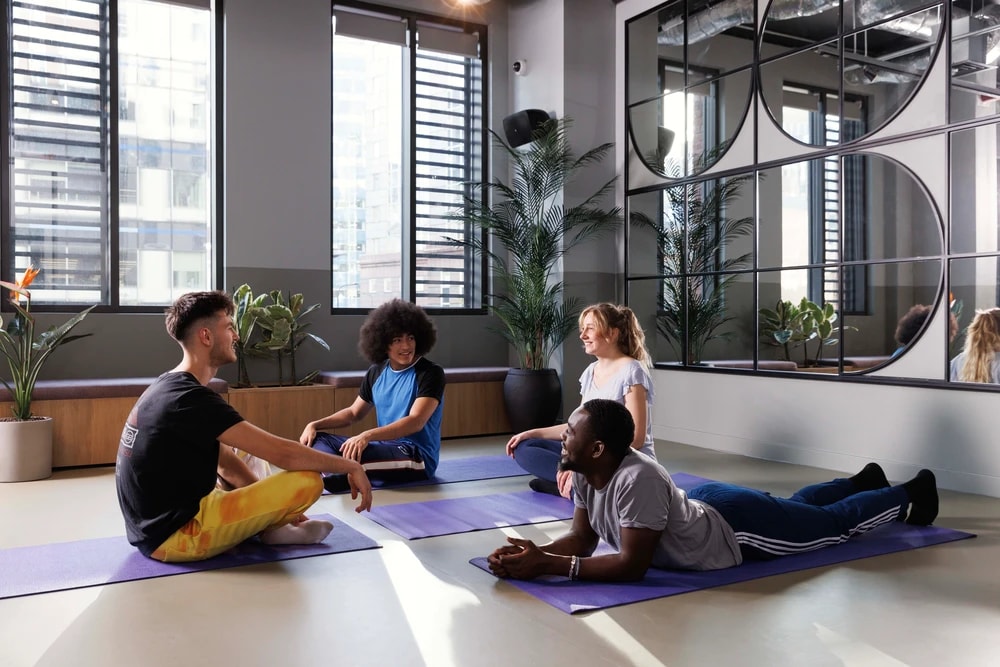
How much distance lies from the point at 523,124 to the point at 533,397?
2220mm

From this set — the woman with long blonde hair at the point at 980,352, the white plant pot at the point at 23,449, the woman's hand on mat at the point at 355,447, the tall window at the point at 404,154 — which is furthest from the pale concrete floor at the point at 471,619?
the tall window at the point at 404,154

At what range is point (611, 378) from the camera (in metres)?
3.79

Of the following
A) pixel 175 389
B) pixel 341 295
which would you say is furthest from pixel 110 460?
pixel 175 389

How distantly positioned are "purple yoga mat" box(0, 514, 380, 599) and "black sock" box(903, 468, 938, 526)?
7.47 feet

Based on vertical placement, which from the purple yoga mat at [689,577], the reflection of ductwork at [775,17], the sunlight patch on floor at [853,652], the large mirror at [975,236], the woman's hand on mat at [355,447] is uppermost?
the reflection of ductwork at [775,17]

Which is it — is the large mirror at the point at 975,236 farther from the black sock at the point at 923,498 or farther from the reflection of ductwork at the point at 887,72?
the black sock at the point at 923,498

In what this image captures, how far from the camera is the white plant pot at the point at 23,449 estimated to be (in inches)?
189

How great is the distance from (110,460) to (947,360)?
4979mm

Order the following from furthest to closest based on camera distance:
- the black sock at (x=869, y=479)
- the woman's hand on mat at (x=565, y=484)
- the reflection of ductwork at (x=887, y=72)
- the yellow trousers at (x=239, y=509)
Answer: the reflection of ductwork at (x=887, y=72)
the black sock at (x=869, y=479)
the woman's hand on mat at (x=565, y=484)
the yellow trousers at (x=239, y=509)

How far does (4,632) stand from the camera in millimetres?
2461

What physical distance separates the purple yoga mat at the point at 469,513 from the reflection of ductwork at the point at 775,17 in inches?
122

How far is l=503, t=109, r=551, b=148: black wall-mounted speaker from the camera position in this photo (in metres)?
6.91

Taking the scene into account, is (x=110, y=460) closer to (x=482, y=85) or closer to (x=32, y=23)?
(x=32, y=23)

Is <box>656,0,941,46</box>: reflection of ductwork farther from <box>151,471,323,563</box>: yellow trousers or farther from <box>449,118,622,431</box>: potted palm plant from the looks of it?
<box>151,471,323,563</box>: yellow trousers
